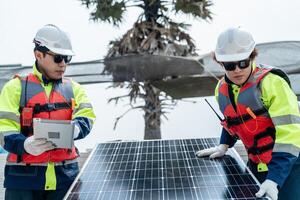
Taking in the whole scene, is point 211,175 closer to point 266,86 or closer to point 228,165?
point 228,165

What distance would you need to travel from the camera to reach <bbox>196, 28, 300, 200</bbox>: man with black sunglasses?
2.53 metres

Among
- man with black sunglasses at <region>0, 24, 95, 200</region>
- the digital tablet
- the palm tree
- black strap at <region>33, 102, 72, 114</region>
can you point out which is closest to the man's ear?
man with black sunglasses at <region>0, 24, 95, 200</region>

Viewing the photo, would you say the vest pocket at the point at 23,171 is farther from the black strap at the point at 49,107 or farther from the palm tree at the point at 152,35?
the palm tree at the point at 152,35

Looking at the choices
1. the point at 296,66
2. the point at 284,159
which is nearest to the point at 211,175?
the point at 284,159

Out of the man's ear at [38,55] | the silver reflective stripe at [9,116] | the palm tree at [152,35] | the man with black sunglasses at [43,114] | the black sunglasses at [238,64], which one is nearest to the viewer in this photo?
the black sunglasses at [238,64]

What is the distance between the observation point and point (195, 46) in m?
12.5

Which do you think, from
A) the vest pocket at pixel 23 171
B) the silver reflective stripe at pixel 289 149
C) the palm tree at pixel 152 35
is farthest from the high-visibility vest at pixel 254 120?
the palm tree at pixel 152 35

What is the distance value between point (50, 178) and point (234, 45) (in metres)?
1.69

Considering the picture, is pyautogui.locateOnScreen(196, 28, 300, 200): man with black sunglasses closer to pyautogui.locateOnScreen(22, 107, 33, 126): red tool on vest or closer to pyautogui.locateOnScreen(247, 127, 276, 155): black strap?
pyautogui.locateOnScreen(247, 127, 276, 155): black strap

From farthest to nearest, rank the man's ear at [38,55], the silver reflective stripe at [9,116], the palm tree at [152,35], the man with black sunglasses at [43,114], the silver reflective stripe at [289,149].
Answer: the palm tree at [152,35], the man's ear at [38,55], the man with black sunglasses at [43,114], the silver reflective stripe at [9,116], the silver reflective stripe at [289,149]

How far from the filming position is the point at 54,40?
3.10 m

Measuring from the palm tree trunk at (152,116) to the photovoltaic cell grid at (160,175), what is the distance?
26.1ft

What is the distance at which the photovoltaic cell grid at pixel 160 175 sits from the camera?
8.33 ft

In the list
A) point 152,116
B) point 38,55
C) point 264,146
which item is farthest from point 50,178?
point 152,116
